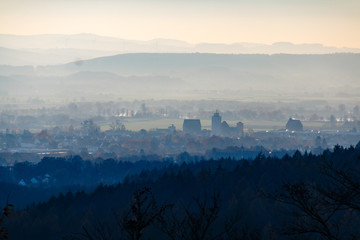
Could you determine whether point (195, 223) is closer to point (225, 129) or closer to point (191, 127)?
point (225, 129)

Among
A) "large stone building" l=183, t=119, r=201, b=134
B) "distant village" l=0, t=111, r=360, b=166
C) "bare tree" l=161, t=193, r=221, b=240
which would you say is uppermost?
"bare tree" l=161, t=193, r=221, b=240

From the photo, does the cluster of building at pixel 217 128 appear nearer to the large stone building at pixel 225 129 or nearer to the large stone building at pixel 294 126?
the large stone building at pixel 225 129

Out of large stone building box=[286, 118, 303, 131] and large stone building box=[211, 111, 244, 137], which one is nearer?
large stone building box=[211, 111, 244, 137]

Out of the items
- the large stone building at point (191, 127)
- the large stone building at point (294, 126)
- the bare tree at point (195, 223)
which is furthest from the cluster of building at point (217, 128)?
the bare tree at point (195, 223)

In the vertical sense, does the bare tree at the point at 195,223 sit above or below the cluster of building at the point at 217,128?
above

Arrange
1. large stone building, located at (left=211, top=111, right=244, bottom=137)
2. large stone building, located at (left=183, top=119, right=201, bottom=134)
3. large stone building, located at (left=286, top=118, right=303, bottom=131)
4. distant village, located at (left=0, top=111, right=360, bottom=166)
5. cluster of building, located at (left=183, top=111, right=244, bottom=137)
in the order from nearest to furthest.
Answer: distant village, located at (left=0, top=111, right=360, bottom=166)
large stone building, located at (left=211, top=111, right=244, bottom=137)
large stone building, located at (left=286, top=118, right=303, bottom=131)
cluster of building, located at (left=183, top=111, right=244, bottom=137)
large stone building, located at (left=183, top=119, right=201, bottom=134)

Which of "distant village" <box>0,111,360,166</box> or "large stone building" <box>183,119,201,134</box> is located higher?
"large stone building" <box>183,119,201,134</box>

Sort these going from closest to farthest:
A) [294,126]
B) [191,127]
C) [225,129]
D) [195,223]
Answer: [195,223], [294,126], [225,129], [191,127]

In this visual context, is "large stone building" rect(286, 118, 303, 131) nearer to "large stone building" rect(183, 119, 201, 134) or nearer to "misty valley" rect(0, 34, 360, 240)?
"misty valley" rect(0, 34, 360, 240)

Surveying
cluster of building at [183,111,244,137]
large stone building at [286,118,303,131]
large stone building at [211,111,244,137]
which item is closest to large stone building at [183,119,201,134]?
cluster of building at [183,111,244,137]

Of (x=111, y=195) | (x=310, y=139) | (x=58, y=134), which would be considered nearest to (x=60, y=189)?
(x=111, y=195)

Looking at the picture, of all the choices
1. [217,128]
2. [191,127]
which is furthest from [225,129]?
[191,127]
